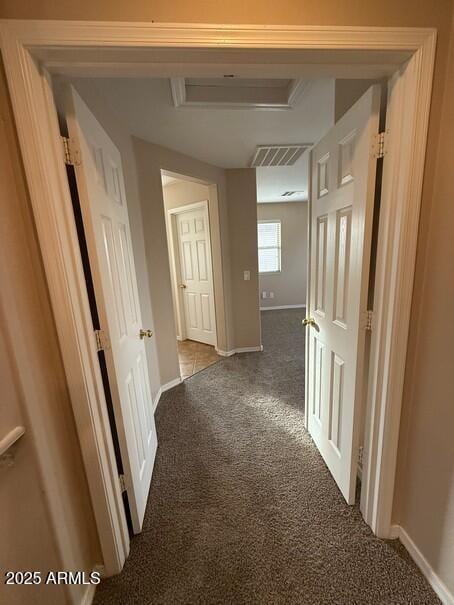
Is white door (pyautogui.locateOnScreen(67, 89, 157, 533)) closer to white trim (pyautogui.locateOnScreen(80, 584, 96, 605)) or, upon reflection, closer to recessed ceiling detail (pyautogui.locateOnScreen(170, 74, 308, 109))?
white trim (pyautogui.locateOnScreen(80, 584, 96, 605))

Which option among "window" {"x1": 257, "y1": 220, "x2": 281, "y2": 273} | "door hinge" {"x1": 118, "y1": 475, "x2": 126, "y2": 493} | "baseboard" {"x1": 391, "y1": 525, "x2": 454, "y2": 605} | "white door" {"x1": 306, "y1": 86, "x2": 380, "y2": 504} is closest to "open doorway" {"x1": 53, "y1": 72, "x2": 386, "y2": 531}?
"white door" {"x1": 306, "y1": 86, "x2": 380, "y2": 504}

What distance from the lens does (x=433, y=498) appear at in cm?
107

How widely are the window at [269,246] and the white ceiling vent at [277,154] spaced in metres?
2.72

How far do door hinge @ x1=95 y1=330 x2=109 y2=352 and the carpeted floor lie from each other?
3.47 ft

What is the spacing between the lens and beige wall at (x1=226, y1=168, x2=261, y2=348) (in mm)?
3312

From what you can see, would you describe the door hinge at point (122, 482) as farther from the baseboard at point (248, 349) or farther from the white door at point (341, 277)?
the baseboard at point (248, 349)

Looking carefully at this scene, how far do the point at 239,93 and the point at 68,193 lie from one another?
5.21 feet

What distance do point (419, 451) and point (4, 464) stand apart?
1.56m

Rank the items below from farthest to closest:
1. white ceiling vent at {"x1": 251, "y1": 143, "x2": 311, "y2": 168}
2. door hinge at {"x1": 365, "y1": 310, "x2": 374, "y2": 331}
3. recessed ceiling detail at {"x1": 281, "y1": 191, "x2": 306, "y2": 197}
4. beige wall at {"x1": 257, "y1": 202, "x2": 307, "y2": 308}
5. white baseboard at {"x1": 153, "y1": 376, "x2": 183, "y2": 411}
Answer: beige wall at {"x1": 257, "y1": 202, "x2": 307, "y2": 308} → recessed ceiling detail at {"x1": 281, "y1": 191, "x2": 306, "y2": 197} → white ceiling vent at {"x1": 251, "y1": 143, "x2": 311, "y2": 168} → white baseboard at {"x1": 153, "y1": 376, "x2": 183, "y2": 411} → door hinge at {"x1": 365, "y1": 310, "x2": 374, "y2": 331}

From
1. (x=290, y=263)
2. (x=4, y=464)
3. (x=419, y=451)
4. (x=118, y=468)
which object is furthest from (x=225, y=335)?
(x=290, y=263)

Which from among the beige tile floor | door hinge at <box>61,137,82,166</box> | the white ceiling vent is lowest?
the beige tile floor

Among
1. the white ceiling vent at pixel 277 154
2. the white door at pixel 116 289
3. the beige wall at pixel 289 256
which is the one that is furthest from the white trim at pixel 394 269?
the beige wall at pixel 289 256

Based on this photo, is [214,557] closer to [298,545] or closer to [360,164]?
[298,545]

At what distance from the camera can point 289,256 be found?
20.0ft
